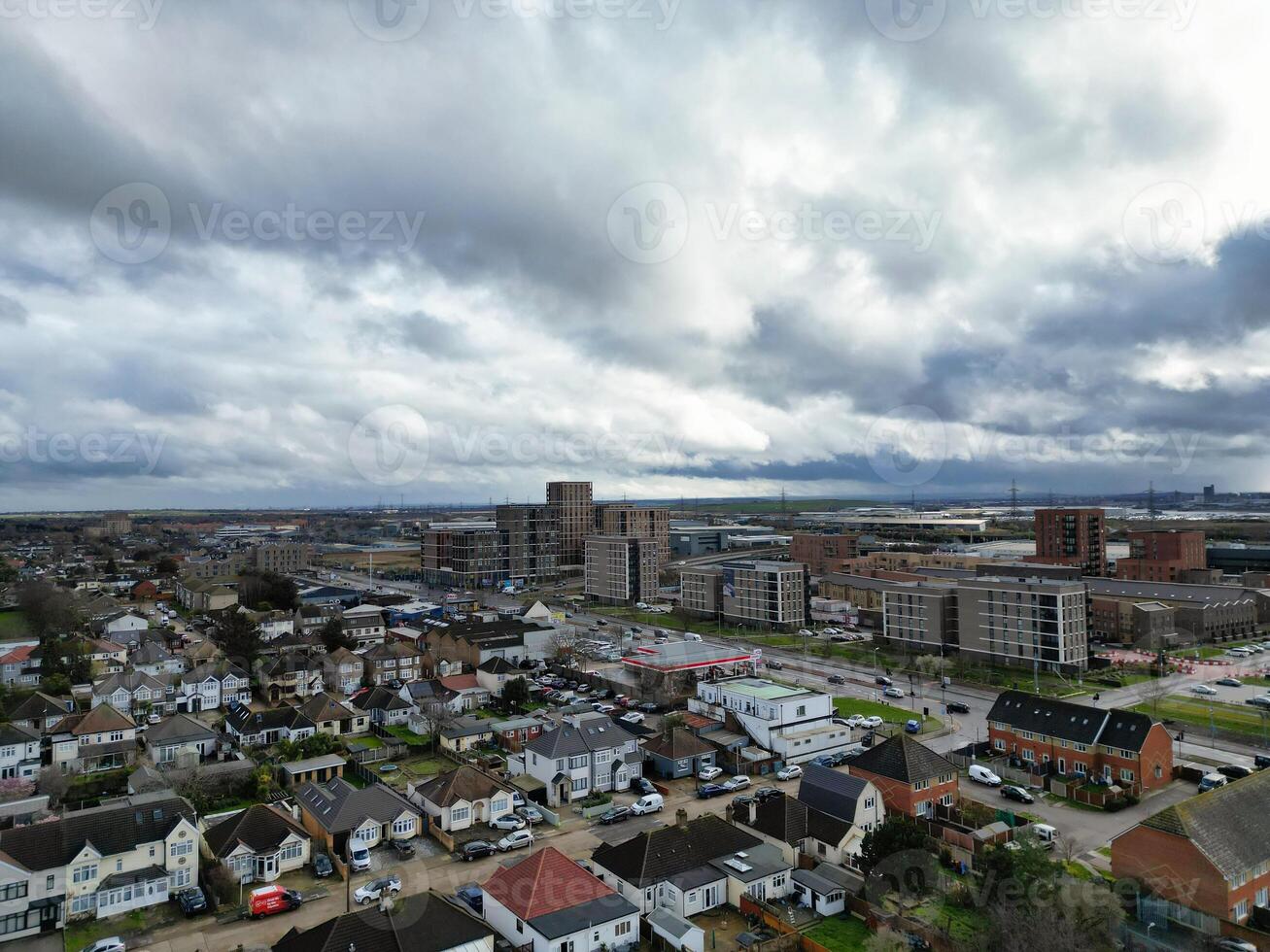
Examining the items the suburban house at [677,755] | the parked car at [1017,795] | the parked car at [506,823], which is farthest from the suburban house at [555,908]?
the parked car at [1017,795]

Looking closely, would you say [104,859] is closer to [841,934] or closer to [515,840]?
[515,840]

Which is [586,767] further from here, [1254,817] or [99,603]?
[99,603]

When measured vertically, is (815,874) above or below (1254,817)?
below

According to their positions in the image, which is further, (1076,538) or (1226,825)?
(1076,538)

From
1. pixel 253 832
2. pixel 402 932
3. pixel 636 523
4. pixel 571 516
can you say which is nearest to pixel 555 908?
pixel 402 932

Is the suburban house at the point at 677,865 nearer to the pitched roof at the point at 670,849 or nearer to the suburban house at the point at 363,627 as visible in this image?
the pitched roof at the point at 670,849

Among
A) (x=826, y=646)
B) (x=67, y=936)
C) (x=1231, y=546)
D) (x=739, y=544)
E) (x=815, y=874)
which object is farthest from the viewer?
(x=739, y=544)

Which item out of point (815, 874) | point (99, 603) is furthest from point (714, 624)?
point (99, 603)

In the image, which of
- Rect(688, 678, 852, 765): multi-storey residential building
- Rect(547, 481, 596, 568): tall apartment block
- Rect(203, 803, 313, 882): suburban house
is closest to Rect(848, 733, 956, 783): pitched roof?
Rect(688, 678, 852, 765): multi-storey residential building
